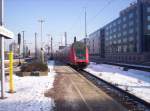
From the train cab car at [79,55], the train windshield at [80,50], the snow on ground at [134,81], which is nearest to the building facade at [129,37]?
the train windshield at [80,50]

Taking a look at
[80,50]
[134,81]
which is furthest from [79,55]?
[134,81]

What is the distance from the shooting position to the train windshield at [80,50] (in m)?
38.1

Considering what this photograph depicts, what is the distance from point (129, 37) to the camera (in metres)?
95.8

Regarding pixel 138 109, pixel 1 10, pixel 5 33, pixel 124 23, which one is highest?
pixel 124 23

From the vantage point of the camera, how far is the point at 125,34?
100 metres

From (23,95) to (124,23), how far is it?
89703mm

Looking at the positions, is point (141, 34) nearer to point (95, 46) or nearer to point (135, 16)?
point (135, 16)

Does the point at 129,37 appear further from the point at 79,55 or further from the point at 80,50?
the point at 79,55

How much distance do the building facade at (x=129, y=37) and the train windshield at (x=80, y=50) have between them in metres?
34.6

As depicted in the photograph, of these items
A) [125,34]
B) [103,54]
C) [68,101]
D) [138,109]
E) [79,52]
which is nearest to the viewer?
[138,109]

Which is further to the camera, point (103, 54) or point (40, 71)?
point (103, 54)

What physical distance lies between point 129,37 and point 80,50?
59771 mm

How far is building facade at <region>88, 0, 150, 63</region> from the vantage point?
3337 inches

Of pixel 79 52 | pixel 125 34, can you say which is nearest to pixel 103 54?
pixel 125 34
